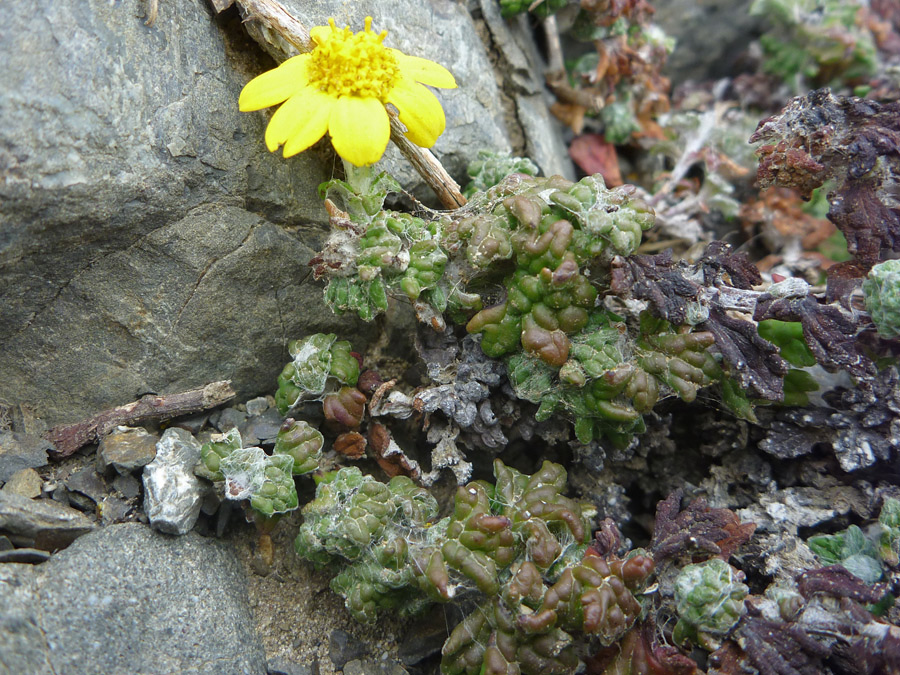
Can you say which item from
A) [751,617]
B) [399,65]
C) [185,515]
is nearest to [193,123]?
[399,65]

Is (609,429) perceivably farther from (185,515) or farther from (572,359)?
(185,515)

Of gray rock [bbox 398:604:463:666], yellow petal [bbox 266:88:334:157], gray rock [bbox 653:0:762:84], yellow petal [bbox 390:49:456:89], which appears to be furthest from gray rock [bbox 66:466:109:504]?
gray rock [bbox 653:0:762:84]

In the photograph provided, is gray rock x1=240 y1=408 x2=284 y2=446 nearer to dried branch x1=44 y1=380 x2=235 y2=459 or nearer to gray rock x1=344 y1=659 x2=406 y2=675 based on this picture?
dried branch x1=44 y1=380 x2=235 y2=459

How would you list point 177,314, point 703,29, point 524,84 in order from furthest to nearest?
point 703,29, point 524,84, point 177,314

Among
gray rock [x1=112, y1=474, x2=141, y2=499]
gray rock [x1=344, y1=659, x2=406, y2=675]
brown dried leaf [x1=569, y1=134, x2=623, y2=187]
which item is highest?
brown dried leaf [x1=569, y1=134, x2=623, y2=187]

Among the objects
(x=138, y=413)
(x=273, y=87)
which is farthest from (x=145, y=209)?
(x=138, y=413)

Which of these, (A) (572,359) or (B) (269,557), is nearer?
(A) (572,359)

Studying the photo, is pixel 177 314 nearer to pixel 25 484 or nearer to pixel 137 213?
pixel 137 213
